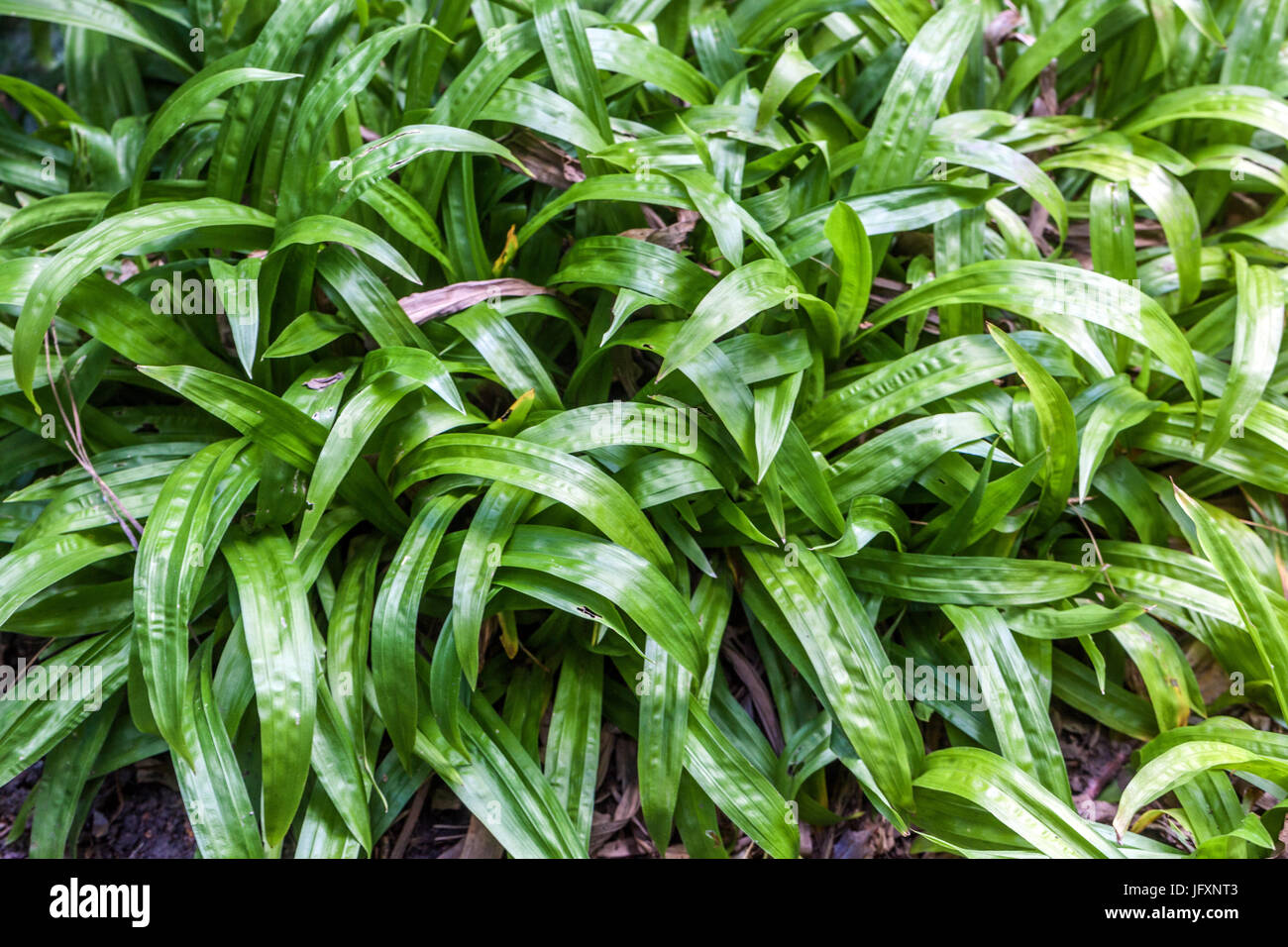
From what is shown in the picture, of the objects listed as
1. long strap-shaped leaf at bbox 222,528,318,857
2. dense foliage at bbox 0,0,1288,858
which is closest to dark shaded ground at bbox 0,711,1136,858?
dense foliage at bbox 0,0,1288,858

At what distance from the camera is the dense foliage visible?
1.30 m

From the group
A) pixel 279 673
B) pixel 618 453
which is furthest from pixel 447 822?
pixel 618 453

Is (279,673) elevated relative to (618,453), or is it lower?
lower

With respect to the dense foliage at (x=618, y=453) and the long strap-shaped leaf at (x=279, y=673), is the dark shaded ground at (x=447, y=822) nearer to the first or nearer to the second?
the dense foliage at (x=618, y=453)

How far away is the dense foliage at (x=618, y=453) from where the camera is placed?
130 cm

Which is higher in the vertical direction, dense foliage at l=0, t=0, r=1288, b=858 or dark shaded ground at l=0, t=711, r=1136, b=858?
dense foliage at l=0, t=0, r=1288, b=858

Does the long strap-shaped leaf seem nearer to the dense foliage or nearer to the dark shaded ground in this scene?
the dense foliage

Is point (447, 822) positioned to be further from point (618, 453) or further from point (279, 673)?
point (618, 453)

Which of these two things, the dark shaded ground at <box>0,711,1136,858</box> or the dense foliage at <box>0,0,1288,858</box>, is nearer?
the dense foliage at <box>0,0,1288,858</box>

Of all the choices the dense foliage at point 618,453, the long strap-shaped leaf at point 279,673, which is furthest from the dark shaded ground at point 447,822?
the long strap-shaped leaf at point 279,673

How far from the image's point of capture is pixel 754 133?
165cm

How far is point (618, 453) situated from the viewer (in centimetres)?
143

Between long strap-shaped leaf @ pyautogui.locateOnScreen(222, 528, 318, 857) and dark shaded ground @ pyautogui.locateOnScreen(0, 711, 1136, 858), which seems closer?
long strap-shaped leaf @ pyautogui.locateOnScreen(222, 528, 318, 857)

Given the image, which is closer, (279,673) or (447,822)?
(279,673)
